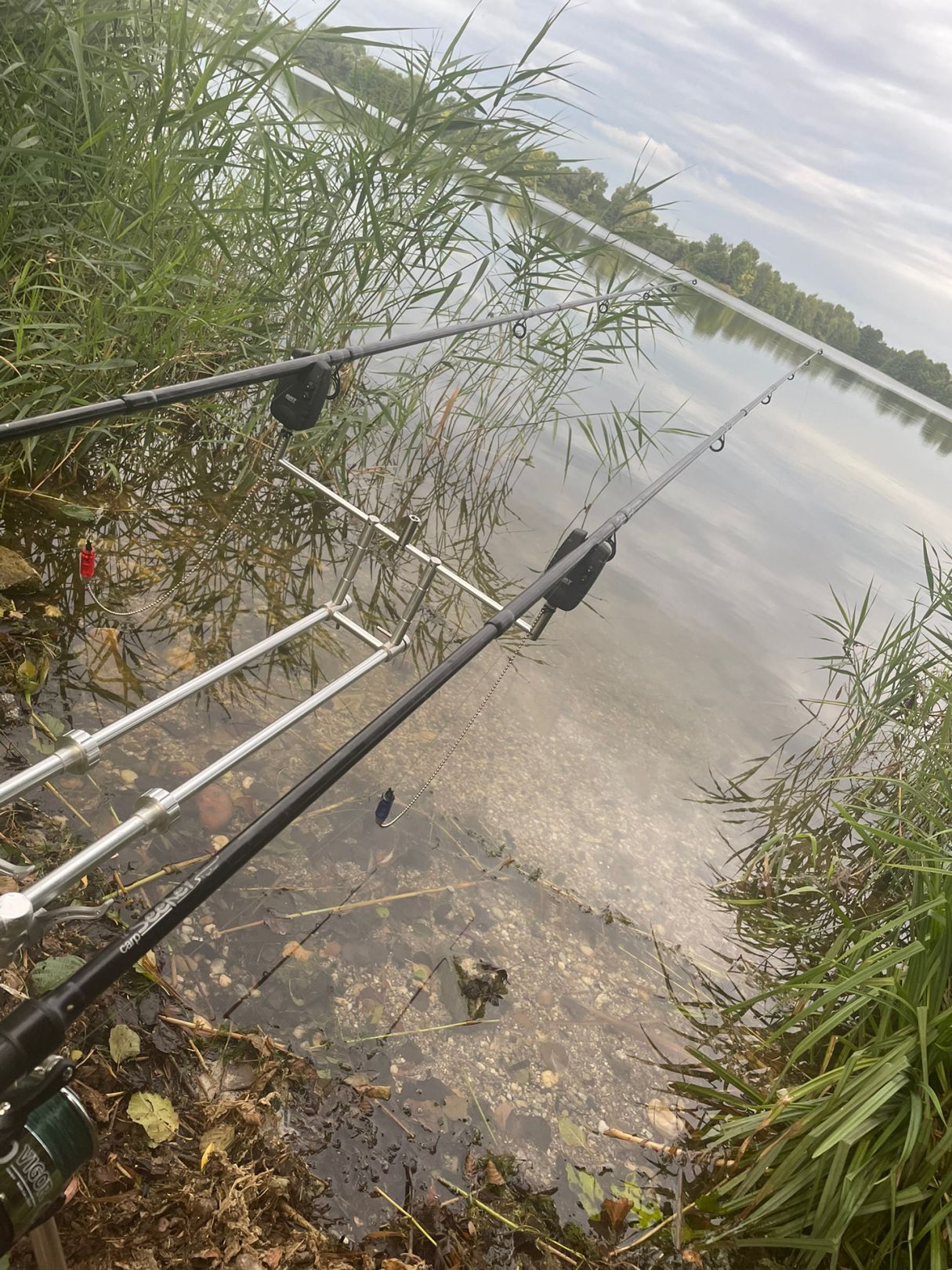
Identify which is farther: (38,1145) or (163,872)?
(163,872)

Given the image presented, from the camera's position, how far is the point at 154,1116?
138cm

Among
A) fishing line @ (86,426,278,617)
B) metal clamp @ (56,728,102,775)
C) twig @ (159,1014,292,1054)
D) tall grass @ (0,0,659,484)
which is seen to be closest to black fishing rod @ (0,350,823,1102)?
metal clamp @ (56,728,102,775)

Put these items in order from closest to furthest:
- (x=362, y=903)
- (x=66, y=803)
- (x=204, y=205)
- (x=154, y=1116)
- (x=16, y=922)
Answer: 1. (x=16, y=922)
2. (x=154, y=1116)
3. (x=66, y=803)
4. (x=362, y=903)
5. (x=204, y=205)

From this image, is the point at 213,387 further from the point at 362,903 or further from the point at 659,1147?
the point at 659,1147

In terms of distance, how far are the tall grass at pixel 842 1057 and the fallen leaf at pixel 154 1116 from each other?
928 mm

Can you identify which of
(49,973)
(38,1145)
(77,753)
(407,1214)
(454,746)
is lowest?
(407,1214)

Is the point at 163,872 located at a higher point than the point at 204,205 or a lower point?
lower

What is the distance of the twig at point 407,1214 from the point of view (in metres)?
1.43

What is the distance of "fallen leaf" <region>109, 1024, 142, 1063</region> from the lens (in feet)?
4.74

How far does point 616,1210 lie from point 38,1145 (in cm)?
120

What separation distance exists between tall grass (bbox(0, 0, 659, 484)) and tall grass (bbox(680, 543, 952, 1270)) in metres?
2.05

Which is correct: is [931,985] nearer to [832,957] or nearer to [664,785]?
[832,957]

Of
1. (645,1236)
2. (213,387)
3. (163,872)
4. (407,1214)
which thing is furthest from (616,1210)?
(213,387)

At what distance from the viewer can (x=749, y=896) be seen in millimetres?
2672
